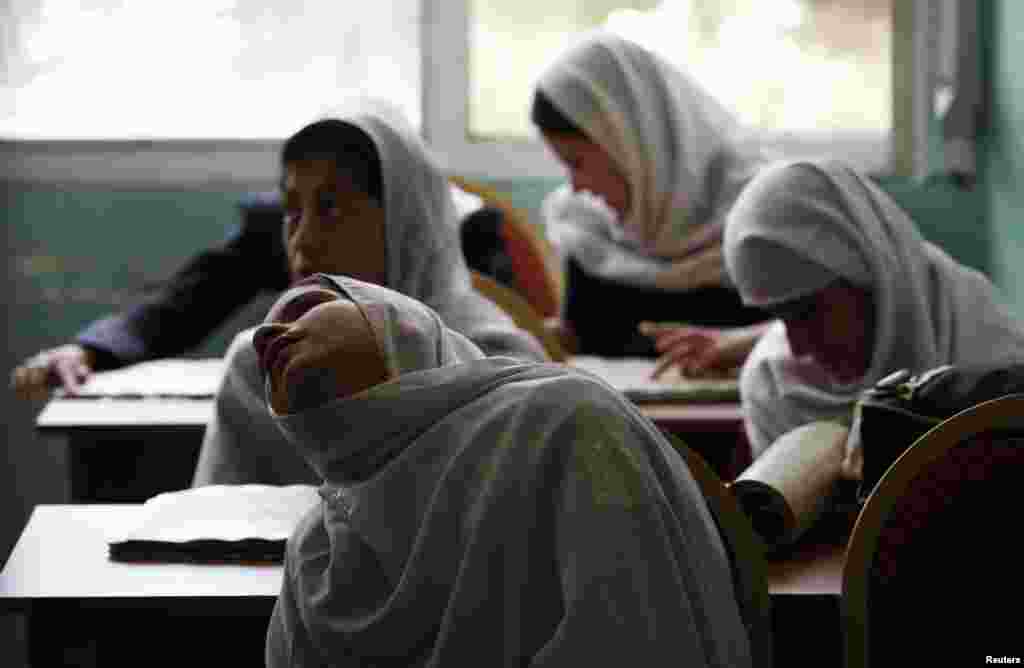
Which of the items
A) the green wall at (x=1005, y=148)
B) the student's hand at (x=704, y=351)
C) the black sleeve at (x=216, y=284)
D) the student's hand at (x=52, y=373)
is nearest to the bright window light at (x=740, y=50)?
the green wall at (x=1005, y=148)

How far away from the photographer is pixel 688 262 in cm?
403

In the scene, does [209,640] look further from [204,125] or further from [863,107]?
[863,107]

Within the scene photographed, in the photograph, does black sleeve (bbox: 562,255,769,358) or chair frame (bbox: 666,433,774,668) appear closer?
chair frame (bbox: 666,433,774,668)

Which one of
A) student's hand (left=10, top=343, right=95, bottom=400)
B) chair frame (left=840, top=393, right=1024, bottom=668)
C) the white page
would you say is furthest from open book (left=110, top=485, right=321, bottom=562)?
student's hand (left=10, top=343, right=95, bottom=400)

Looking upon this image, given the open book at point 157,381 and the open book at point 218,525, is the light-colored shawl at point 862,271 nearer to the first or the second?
the open book at point 218,525

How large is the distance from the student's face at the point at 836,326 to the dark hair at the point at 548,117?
163 centimetres

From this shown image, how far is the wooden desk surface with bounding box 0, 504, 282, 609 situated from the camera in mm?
1736

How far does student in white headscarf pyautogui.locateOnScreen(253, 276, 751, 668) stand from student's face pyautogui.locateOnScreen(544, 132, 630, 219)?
2.44 meters

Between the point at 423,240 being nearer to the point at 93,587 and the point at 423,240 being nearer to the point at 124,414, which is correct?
the point at 124,414

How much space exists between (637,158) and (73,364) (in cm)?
150

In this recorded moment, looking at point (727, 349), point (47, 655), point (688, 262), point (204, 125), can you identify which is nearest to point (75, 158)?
point (204, 125)

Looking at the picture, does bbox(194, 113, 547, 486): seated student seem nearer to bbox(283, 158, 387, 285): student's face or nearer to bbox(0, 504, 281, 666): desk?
bbox(283, 158, 387, 285): student's face

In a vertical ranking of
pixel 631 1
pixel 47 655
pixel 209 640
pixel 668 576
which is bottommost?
pixel 209 640

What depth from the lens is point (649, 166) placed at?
4.05m
